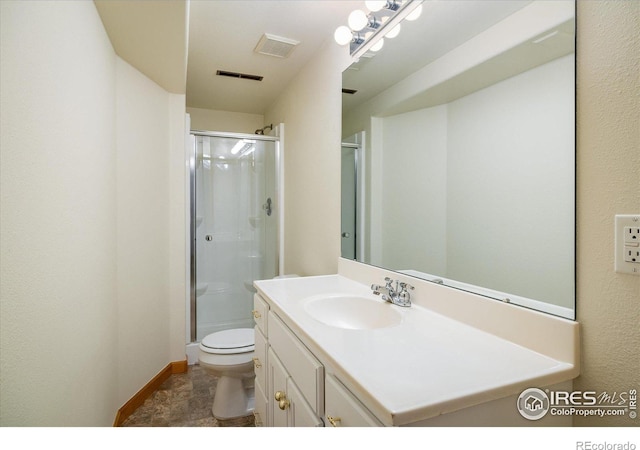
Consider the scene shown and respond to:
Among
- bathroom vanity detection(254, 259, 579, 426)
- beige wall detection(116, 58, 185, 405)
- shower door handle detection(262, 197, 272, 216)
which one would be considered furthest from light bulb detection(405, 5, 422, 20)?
shower door handle detection(262, 197, 272, 216)

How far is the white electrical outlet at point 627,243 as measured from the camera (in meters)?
0.70

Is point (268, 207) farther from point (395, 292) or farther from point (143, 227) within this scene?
point (395, 292)

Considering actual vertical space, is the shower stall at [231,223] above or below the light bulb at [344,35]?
below

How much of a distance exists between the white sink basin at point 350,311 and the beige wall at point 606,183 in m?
0.64

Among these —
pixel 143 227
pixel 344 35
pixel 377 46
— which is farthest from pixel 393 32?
pixel 143 227

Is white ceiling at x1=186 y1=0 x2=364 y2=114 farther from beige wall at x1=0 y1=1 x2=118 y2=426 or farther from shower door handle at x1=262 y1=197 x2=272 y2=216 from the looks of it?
shower door handle at x1=262 y1=197 x2=272 y2=216

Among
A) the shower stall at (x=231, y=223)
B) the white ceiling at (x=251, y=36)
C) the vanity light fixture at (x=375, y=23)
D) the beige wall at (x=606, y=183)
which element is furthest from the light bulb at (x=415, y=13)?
the shower stall at (x=231, y=223)

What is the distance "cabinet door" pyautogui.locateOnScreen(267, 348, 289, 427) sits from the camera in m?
1.17

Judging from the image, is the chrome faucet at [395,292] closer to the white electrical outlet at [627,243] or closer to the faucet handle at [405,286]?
the faucet handle at [405,286]

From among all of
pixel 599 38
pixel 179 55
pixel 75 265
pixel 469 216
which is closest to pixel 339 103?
pixel 179 55

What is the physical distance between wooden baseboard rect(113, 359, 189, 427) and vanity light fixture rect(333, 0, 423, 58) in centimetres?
245

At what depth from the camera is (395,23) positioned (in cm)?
156
